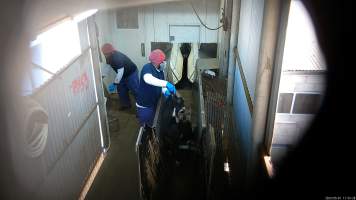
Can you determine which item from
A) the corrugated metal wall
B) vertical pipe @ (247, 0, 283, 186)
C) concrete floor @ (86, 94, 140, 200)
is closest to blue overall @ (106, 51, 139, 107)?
concrete floor @ (86, 94, 140, 200)

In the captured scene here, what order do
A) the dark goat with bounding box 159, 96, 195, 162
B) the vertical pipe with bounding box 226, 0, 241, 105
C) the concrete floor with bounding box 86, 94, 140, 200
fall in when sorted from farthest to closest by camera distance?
the vertical pipe with bounding box 226, 0, 241, 105, the dark goat with bounding box 159, 96, 195, 162, the concrete floor with bounding box 86, 94, 140, 200

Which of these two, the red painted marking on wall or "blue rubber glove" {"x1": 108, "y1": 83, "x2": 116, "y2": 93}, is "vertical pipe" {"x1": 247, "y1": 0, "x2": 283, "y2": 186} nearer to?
the red painted marking on wall

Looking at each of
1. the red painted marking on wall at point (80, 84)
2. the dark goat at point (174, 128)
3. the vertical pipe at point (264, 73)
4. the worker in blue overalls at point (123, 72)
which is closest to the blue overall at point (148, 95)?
the dark goat at point (174, 128)

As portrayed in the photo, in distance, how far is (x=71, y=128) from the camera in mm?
4125

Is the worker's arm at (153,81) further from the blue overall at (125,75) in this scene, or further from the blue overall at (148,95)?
the blue overall at (125,75)

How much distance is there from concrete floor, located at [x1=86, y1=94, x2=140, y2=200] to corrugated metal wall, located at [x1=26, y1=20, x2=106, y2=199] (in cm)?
26

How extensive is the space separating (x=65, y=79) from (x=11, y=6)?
1.31 m

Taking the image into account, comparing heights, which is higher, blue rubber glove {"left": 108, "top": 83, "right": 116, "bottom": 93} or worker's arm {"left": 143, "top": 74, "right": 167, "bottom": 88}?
worker's arm {"left": 143, "top": 74, "right": 167, "bottom": 88}

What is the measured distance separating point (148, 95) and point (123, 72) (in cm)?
156

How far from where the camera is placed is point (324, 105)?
2.46 meters

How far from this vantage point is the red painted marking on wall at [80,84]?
4.23 metres

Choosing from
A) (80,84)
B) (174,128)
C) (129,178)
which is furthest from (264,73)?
(129,178)

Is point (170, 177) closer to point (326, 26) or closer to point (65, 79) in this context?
point (65, 79)

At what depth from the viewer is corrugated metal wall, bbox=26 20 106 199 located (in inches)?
139
